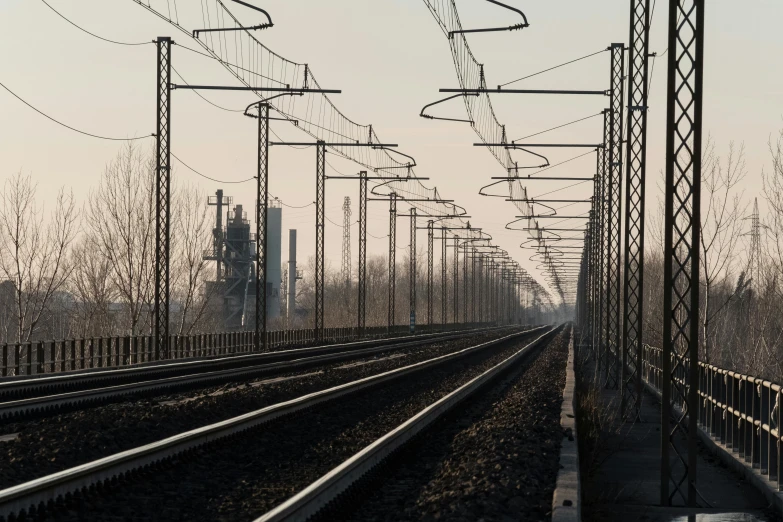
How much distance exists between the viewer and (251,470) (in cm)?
1323

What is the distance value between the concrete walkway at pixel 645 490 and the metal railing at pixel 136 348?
43.0 feet

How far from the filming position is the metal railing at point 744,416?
13.4m

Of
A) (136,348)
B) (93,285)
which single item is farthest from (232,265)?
(136,348)

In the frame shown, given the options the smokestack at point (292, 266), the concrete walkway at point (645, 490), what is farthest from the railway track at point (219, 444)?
the smokestack at point (292, 266)

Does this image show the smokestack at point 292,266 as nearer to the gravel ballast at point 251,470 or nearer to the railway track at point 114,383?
the railway track at point 114,383

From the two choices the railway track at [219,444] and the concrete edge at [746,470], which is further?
the concrete edge at [746,470]

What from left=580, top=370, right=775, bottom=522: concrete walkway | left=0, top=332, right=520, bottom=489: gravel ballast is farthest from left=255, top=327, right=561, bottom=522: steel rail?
left=0, top=332, right=520, bottom=489: gravel ballast

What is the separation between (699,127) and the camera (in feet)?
43.8

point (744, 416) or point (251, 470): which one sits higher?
point (744, 416)

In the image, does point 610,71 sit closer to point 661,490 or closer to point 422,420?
point 422,420

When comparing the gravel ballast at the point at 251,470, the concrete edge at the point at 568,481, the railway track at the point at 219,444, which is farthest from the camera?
the gravel ballast at the point at 251,470

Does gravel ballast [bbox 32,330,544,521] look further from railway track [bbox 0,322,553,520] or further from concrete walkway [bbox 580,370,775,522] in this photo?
concrete walkway [bbox 580,370,775,522]

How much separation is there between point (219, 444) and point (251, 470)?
1.75 metres

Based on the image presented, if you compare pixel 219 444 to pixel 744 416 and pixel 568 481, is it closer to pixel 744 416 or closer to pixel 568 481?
pixel 568 481
